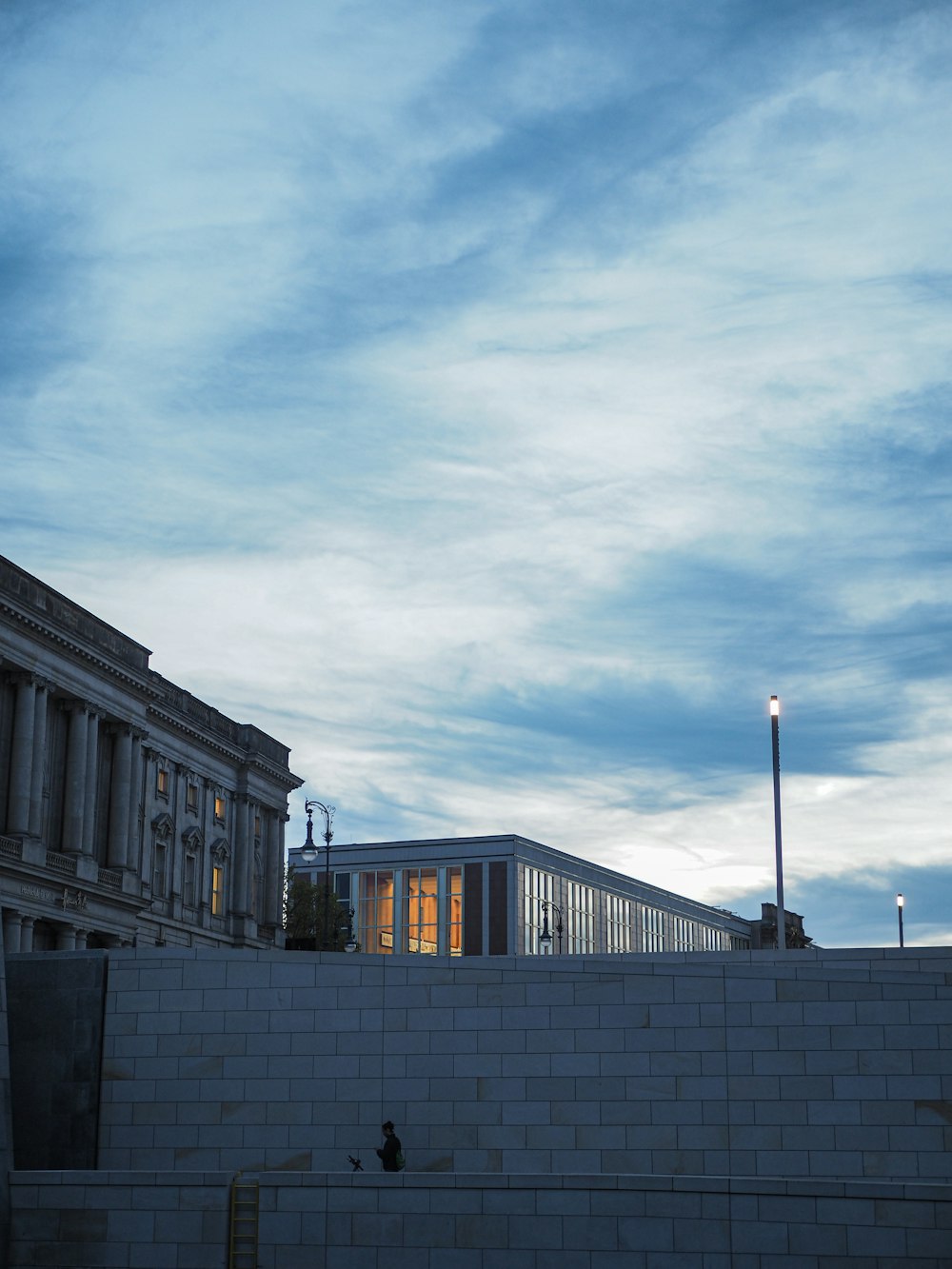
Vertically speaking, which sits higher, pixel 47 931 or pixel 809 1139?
pixel 47 931

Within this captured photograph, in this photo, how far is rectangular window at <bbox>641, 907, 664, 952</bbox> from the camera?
154 m

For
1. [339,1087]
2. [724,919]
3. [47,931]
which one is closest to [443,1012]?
[339,1087]

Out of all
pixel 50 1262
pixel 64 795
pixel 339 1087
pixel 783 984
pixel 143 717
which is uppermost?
pixel 143 717

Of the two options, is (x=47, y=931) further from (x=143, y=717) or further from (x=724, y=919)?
(x=724, y=919)

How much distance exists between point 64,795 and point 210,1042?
39.3 m

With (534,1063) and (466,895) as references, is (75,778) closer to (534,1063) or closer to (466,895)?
(534,1063)

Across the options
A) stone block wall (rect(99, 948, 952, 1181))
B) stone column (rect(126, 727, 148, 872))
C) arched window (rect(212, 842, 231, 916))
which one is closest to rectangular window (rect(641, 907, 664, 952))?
arched window (rect(212, 842, 231, 916))

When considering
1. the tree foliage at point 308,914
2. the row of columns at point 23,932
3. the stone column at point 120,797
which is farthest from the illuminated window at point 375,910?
the row of columns at point 23,932

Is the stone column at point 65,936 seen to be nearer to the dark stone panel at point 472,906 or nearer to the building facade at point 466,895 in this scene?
the building facade at point 466,895

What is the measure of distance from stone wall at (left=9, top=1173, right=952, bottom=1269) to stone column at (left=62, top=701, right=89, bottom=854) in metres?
45.0

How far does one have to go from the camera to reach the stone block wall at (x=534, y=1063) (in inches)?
1340

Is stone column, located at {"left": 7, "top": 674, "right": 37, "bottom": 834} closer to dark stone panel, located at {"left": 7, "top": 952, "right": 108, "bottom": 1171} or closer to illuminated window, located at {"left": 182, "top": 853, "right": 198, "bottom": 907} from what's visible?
illuminated window, located at {"left": 182, "top": 853, "right": 198, "bottom": 907}

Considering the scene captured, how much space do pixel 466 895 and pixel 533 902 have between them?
18.9ft

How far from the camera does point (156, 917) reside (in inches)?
3243
